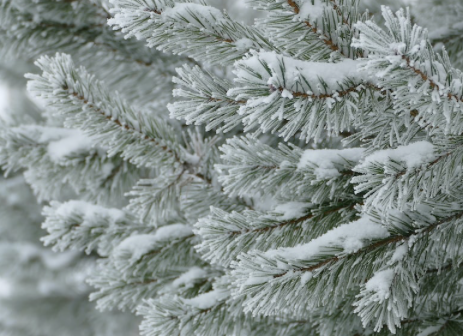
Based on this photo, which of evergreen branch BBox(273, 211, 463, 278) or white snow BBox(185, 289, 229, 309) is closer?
evergreen branch BBox(273, 211, 463, 278)

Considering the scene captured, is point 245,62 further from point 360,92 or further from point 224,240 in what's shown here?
point 224,240

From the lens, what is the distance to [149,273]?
1.22m

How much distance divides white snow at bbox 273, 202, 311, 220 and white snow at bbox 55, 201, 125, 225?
0.55m

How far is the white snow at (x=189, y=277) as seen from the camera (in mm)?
1154

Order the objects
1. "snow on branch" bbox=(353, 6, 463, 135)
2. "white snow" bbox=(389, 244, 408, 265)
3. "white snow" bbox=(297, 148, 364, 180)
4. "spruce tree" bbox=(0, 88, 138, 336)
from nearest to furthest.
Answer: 1. "snow on branch" bbox=(353, 6, 463, 135)
2. "white snow" bbox=(389, 244, 408, 265)
3. "white snow" bbox=(297, 148, 364, 180)
4. "spruce tree" bbox=(0, 88, 138, 336)

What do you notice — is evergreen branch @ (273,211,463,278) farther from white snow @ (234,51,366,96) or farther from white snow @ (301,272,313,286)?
white snow @ (234,51,366,96)

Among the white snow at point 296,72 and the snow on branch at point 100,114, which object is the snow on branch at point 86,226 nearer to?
the snow on branch at point 100,114

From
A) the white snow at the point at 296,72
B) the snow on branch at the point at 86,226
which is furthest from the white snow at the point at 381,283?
the snow on branch at the point at 86,226

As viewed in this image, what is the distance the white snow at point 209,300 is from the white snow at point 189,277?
12cm

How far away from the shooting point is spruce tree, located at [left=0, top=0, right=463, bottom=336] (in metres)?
0.60

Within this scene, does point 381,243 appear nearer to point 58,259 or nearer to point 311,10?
point 311,10

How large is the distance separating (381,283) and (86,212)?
0.82 meters

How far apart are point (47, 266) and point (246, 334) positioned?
2.81 metres

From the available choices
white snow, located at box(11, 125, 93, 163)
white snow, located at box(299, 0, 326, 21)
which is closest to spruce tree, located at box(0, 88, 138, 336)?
white snow, located at box(11, 125, 93, 163)
